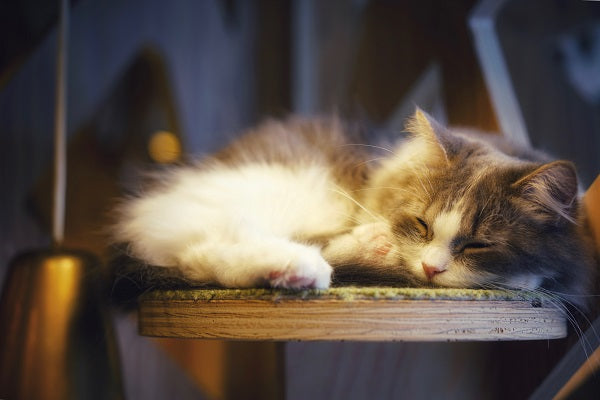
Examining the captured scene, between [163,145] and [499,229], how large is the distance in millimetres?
1344

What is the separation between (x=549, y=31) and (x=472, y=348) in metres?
1.19

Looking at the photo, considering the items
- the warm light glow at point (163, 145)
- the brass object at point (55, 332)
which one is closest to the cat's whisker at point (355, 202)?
the brass object at point (55, 332)

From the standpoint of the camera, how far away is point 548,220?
960 millimetres

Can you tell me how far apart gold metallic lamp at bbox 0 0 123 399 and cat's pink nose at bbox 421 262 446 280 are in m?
0.68

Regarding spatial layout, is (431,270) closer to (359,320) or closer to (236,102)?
(359,320)

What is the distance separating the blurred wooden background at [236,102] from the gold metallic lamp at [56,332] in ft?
0.56

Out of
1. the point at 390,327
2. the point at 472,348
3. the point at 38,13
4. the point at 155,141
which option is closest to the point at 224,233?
the point at 390,327

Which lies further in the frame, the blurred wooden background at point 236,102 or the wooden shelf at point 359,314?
the blurred wooden background at point 236,102

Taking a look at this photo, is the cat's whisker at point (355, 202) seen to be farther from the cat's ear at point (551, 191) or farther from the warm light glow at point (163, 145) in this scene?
the warm light glow at point (163, 145)

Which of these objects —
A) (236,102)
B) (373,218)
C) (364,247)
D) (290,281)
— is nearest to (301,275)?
(290,281)

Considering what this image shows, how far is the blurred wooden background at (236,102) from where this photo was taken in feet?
3.97

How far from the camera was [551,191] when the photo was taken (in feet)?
3.05

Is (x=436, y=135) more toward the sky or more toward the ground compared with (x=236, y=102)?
more toward the ground

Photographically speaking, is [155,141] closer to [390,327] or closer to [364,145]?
[364,145]
